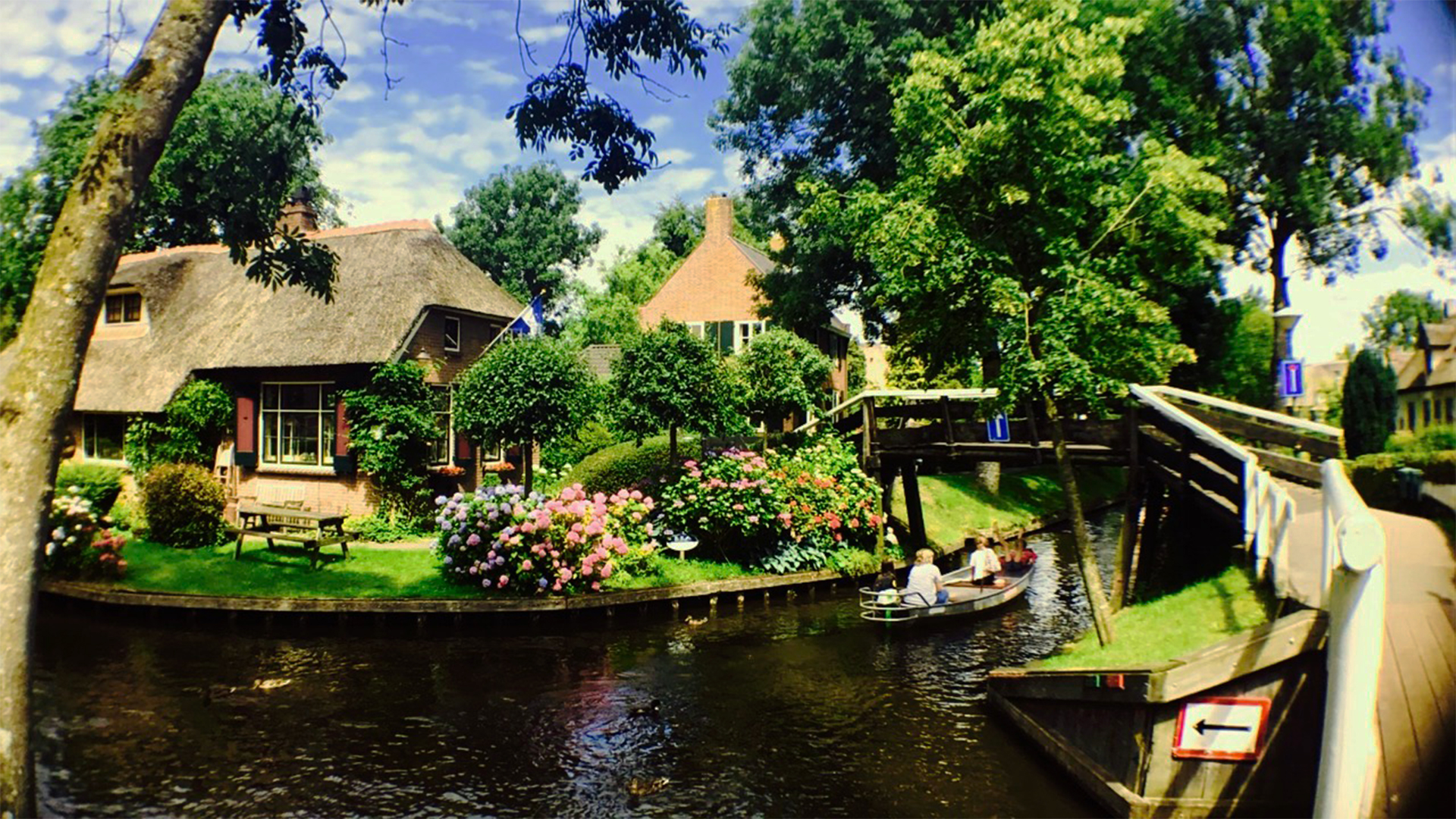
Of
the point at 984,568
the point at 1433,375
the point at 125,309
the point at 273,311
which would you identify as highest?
the point at 125,309

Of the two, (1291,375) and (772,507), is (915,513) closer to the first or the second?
(772,507)

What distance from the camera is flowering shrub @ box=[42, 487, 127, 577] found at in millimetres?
15406

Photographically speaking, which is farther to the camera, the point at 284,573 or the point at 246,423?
the point at 246,423

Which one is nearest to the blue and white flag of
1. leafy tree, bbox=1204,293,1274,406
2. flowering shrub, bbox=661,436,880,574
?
flowering shrub, bbox=661,436,880,574

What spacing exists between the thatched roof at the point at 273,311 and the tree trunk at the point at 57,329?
1550 cm

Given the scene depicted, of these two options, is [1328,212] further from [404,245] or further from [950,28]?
[404,245]

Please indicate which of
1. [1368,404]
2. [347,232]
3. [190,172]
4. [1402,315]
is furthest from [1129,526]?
[190,172]

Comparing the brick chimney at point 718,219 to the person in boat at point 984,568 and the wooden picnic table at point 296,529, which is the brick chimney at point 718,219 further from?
the person in boat at point 984,568

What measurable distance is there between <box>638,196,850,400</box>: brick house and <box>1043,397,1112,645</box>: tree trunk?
2292 centimetres

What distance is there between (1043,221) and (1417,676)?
6493 mm

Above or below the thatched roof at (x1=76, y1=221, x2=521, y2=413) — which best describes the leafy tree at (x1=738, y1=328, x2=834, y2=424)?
below

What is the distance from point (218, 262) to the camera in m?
25.1

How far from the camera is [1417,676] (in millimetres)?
5387

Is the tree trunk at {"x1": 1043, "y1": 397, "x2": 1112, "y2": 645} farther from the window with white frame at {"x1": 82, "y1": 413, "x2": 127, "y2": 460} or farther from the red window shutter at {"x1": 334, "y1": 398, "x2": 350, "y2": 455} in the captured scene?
the window with white frame at {"x1": 82, "y1": 413, "x2": 127, "y2": 460}
